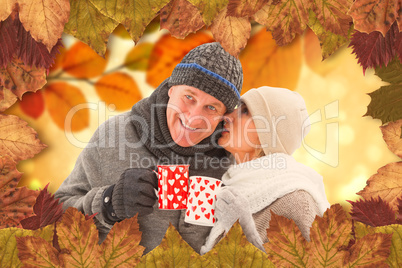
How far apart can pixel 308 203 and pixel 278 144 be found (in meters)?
0.29

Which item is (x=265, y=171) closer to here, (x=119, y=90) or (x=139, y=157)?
(x=139, y=157)

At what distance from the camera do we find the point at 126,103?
182 cm

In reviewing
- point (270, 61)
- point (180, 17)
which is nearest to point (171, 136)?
point (270, 61)

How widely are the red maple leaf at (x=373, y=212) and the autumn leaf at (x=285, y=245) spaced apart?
181mm

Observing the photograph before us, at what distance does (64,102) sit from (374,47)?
4.04 feet

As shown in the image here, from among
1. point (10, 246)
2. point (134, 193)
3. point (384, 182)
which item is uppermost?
point (384, 182)

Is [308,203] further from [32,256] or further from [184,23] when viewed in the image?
[32,256]

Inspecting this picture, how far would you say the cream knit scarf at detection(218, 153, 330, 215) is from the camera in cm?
146

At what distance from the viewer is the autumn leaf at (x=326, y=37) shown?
103cm

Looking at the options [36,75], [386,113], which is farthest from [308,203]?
[36,75]

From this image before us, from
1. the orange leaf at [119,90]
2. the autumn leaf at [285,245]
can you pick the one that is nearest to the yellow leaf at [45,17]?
the orange leaf at [119,90]

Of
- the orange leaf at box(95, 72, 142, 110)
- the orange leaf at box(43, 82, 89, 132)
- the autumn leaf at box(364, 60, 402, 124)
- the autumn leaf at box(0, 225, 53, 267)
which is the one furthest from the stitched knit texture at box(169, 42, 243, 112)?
the autumn leaf at box(0, 225, 53, 267)

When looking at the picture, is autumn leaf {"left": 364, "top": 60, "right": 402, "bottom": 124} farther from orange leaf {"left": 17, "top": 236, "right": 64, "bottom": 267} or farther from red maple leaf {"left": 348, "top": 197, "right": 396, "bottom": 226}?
orange leaf {"left": 17, "top": 236, "right": 64, "bottom": 267}

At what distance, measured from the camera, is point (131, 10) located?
97 centimetres
